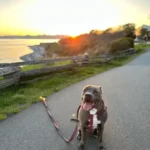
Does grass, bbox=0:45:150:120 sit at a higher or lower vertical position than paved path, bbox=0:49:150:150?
higher

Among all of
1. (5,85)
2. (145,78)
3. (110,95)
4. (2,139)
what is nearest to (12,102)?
(5,85)

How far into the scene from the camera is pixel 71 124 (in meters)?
6.23

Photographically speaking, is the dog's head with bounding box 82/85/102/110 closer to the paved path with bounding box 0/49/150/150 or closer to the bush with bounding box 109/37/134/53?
the paved path with bounding box 0/49/150/150

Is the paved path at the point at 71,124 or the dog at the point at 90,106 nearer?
the dog at the point at 90,106

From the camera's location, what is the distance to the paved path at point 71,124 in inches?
201

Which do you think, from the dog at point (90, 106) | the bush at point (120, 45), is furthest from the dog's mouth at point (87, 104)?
the bush at point (120, 45)

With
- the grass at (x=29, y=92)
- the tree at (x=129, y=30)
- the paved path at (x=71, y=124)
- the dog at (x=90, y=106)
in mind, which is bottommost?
the paved path at (x=71, y=124)

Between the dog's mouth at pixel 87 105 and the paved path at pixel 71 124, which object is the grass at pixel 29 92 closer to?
the paved path at pixel 71 124

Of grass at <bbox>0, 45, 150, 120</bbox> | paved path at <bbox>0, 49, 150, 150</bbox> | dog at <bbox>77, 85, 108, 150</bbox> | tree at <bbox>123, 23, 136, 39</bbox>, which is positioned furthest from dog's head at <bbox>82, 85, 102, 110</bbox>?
tree at <bbox>123, 23, 136, 39</bbox>

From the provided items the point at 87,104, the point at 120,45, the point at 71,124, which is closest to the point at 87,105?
the point at 87,104

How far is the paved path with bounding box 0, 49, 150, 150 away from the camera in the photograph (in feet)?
16.8

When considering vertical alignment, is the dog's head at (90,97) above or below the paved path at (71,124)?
above

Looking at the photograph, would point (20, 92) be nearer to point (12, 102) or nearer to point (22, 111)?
point (12, 102)

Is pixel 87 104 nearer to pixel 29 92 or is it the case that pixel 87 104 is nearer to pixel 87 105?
pixel 87 105
